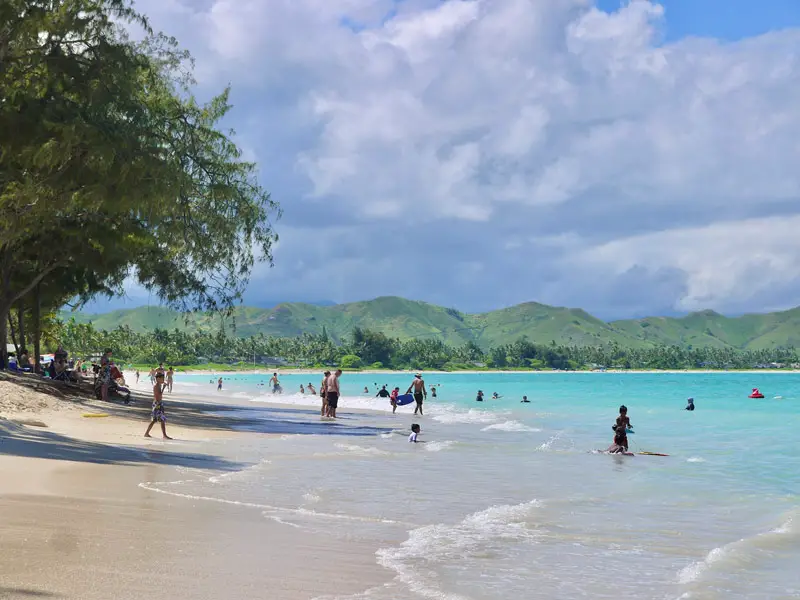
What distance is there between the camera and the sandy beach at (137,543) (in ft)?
24.0

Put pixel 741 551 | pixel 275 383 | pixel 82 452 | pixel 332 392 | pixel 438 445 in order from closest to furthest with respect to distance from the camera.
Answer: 1. pixel 741 551
2. pixel 82 452
3. pixel 438 445
4. pixel 332 392
5. pixel 275 383

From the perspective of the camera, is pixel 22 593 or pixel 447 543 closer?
pixel 22 593

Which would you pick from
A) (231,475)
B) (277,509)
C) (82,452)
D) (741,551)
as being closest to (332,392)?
(82,452)

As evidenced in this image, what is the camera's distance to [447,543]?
10695mm

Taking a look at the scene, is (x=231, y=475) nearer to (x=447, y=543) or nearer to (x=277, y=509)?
(x=277, y=509)

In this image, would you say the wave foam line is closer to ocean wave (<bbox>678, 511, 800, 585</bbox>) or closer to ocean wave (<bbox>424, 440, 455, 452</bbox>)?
ocean wave (<bbox>678, 511, 800, 585</bbox>)

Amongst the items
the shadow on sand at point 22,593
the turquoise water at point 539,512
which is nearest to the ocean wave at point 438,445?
the turquoise water at point 539,512

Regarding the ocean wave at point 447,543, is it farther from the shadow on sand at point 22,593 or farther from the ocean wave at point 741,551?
the shadow on sand at point 22,593

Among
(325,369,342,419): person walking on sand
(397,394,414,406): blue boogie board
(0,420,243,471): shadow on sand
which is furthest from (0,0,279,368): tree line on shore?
(397,394,414,406): blue boogie board

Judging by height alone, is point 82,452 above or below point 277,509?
above

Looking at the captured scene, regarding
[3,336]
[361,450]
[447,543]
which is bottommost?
[361,450]

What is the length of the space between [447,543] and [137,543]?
383 centimetres

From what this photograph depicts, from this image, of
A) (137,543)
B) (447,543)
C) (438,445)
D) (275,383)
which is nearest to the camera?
(137,543)

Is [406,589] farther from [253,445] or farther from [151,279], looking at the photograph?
[151,279]
